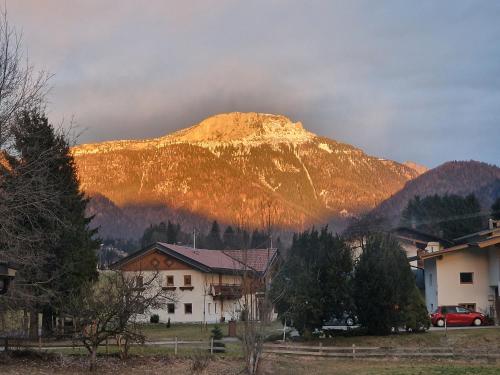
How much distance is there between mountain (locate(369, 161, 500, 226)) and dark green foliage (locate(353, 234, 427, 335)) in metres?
120

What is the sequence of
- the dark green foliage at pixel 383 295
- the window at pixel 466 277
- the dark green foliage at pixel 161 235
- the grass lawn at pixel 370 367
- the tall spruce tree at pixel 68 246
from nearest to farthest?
the grass lawn at pixel 370 367 → the tall spruce tree at pixel 68 246 → the dark green foliage at pixel 383 295 → the window at pixel 466 277 → the dark green foliage at pixel 161 235

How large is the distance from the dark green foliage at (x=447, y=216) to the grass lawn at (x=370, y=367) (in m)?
51.1

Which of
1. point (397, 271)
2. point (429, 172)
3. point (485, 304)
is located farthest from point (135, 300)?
point (429, 172)

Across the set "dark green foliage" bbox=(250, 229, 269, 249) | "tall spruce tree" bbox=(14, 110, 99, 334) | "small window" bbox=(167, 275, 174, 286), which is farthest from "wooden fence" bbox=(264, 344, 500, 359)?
"small window" bbox=(167, 275, 174, 286)

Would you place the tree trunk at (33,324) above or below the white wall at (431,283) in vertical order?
below

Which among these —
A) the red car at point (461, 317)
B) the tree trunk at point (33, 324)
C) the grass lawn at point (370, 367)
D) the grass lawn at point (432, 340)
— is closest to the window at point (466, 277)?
the red car at point (461, 317)

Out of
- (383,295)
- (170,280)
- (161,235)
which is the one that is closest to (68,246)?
(383,295)

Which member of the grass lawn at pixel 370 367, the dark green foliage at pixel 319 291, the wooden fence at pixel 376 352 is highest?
the dark green foliage at pixel 319 291

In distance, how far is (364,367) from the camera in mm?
Result: 28922

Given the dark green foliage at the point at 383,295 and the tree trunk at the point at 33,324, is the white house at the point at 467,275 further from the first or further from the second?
the tree trunk at the point at 33,324

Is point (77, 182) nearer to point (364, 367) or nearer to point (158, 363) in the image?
point (158, 363)

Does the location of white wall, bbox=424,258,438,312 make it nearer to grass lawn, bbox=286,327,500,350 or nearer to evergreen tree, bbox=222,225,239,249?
grass lawn, bbox=286,327,500,350

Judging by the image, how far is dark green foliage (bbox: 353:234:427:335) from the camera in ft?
122

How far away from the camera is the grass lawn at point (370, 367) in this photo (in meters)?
26.4
